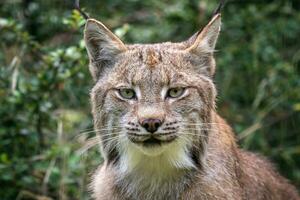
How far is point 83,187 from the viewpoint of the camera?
8.47 meters

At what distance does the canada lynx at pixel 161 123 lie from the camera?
6.21m

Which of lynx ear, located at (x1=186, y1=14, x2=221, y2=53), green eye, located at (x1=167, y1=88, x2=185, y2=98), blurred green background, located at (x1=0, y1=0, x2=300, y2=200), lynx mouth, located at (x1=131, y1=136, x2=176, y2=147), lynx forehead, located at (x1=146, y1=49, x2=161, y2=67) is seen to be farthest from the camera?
blurred green background, located at (x1=0, y1=0, x2=300, y2=200)

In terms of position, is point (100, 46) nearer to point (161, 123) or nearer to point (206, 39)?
point (206, 39)

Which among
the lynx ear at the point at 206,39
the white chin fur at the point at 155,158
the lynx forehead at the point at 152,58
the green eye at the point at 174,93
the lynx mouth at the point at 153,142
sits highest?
the lynx ear at the point at 206,39

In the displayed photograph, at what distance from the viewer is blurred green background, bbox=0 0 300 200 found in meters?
8.41

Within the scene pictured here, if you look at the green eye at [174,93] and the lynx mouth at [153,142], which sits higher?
the green eye at [174,93]

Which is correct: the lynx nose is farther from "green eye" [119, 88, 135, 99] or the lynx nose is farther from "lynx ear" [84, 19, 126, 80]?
"lynx ear" [84, 19, 126, 80]

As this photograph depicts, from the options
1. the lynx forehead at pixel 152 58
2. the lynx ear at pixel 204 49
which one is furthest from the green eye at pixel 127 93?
the lynx ear at pixel 204 49

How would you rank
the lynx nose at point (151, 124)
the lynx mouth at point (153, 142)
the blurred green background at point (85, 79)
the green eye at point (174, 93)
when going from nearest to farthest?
the lynx nose at point (151, 124), the lynx mouth at point (153, 142), the green eye at point (174, 93), the blurred green background at point (85, 79)

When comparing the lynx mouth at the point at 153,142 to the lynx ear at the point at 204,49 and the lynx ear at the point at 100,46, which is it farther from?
the lynx ear at the point at 100,46

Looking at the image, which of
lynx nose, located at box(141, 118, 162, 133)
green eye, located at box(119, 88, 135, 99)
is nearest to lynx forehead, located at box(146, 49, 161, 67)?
green eye, located at box(119, 88, 135, 99)

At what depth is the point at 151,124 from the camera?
6.00 meters

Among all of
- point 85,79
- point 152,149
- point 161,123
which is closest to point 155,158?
point 152,149

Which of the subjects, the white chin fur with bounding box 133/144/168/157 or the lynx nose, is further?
the white chin fur with bounding box 133/144/168/157
